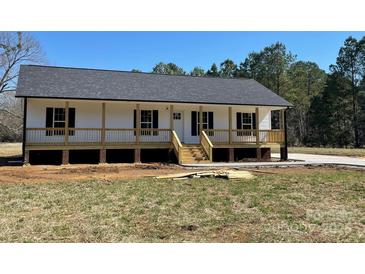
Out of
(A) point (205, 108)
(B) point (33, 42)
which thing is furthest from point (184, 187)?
(B) point (33, 42)

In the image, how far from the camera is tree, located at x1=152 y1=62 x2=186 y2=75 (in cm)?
6879

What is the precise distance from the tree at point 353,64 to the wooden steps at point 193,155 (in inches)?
1596

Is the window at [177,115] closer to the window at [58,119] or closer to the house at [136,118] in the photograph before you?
the house at [136,118]

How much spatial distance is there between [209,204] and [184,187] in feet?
8.08

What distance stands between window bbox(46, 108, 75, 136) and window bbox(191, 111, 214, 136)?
7716 mm

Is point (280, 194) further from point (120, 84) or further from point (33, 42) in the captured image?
point (33, 42)

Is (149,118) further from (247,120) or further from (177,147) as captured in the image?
(247,120)

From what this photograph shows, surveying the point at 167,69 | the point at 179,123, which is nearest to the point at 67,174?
the point at 179,123

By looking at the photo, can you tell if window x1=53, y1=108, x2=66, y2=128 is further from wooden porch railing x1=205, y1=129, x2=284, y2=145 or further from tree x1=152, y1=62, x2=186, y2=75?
tree x1=152, y1=62, x2=186, y2=75

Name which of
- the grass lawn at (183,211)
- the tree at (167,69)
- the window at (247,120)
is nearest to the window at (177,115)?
the window at (247,120)

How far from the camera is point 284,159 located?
20719mm

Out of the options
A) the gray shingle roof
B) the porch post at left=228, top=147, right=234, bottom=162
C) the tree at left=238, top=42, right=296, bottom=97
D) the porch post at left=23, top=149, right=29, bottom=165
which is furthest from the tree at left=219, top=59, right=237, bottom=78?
the porch post at left=23, top=149, right=29, bottom=165

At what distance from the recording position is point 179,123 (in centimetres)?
2109

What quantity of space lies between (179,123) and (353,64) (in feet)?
141
